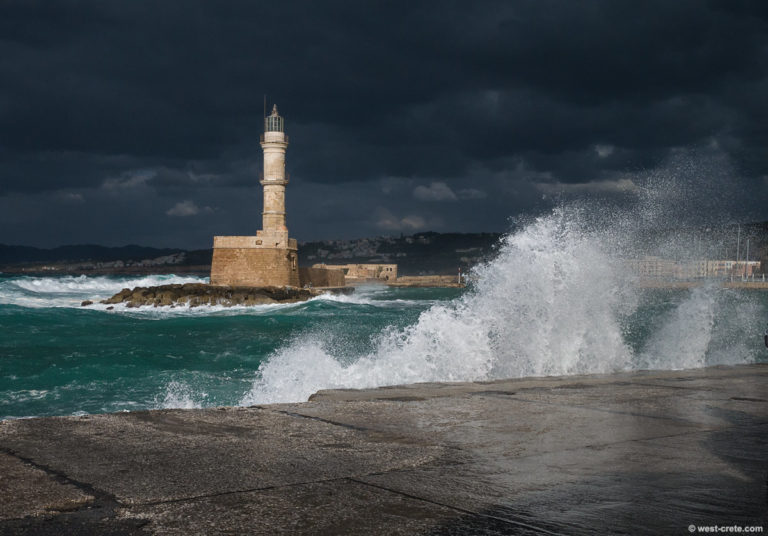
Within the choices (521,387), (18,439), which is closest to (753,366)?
(521,387)

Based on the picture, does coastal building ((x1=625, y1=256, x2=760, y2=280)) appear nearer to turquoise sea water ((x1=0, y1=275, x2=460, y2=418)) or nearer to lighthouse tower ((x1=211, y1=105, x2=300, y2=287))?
lighthouse tower ((x1=211, y1=105, x2=300, y2=287))

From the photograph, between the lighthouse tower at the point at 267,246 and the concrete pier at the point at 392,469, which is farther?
the lighthouse tower at the point at 267,246

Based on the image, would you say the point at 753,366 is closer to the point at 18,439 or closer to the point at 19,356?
the point at 18,439

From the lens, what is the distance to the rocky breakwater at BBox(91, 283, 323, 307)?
117ft

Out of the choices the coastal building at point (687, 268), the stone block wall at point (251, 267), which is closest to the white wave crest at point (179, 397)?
the stone block wall at point (251, 267)

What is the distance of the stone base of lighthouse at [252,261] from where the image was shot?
→ 38969 millimetres

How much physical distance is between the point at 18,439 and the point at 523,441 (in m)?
2.13

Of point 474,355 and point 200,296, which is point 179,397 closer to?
point 474,355

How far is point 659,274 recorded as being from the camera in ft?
209

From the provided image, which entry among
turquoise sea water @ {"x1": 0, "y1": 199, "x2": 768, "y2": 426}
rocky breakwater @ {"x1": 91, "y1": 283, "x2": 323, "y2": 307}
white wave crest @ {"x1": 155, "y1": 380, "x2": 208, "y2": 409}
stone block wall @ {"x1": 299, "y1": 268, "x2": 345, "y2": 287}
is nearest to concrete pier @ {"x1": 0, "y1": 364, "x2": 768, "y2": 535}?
turquoise sea water @ {"x1": 0, "y1": 199, "x2": 768, "y2": 426}

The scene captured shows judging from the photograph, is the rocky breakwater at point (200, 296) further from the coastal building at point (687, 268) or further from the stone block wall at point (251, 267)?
the coastal building at point (687, 268)

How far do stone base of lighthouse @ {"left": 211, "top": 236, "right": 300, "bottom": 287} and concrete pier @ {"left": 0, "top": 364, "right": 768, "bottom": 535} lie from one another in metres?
35.2

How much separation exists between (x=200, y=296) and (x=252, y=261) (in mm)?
3974

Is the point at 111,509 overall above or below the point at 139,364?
above
